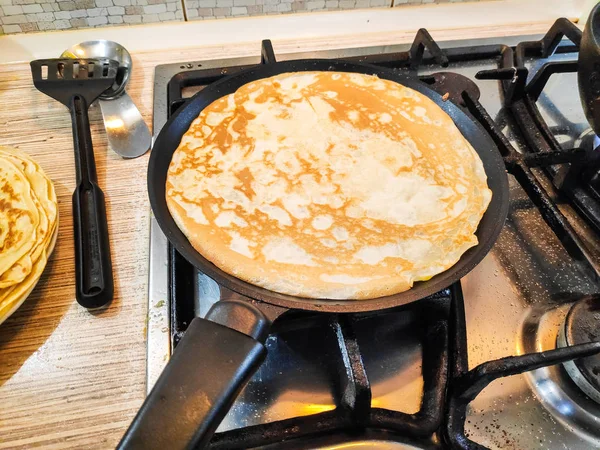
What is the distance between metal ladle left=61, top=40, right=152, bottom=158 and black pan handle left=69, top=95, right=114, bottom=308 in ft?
0.20

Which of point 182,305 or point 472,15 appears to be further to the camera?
point 472,15

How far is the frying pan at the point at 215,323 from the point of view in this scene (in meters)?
0.50

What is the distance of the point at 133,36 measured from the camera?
1304mm

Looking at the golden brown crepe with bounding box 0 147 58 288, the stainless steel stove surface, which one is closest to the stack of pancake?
the golden brown crepe with bounding box 0 147 58 288

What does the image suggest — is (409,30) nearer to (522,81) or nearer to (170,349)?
(522,81)

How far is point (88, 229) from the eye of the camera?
836mm

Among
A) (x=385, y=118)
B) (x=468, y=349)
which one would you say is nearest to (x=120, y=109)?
(x=385, y=118)

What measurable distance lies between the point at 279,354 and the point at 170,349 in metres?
0.17

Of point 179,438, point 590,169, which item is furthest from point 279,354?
point 590,169

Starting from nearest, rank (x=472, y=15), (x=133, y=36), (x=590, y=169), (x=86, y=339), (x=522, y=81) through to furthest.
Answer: (x=86, y=339) → (x=590, y=169) → (x=522, y=81) → (x=133, y=36) → (x=472, y=15)

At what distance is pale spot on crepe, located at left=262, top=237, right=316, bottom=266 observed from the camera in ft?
2.38

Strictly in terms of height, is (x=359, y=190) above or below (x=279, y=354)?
above

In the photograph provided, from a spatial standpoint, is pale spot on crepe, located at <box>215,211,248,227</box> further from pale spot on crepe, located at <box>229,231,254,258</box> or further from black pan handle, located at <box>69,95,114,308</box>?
black pan handle, located at <box>69,95,114,308</box>

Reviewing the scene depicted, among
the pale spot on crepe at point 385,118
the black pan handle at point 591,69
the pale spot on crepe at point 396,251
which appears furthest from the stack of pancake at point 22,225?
the black pan handle at point 591,69
